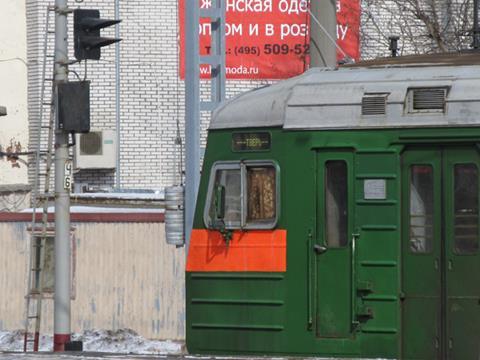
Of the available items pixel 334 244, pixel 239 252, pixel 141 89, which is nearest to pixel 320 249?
pixel 334 244

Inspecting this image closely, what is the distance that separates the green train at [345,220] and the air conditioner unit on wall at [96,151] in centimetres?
1279

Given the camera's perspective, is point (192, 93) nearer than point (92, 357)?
No

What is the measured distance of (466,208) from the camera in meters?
11.5

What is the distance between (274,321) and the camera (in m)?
12.0

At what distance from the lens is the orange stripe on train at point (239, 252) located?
12.0 m

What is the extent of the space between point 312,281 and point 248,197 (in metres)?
0.94

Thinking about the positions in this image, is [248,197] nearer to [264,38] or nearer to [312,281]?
[312,281]

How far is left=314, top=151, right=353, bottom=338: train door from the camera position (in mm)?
11727

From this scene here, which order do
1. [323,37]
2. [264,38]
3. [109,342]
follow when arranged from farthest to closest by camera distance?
[264,38] < [109,342] < [323,37]

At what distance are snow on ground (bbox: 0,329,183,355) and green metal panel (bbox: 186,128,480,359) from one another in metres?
7.27

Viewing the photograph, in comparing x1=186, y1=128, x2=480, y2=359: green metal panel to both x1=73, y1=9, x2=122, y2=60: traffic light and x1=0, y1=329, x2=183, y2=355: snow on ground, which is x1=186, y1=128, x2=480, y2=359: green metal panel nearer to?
x1=73, y1=9, x2=122, y2=60: traffic light

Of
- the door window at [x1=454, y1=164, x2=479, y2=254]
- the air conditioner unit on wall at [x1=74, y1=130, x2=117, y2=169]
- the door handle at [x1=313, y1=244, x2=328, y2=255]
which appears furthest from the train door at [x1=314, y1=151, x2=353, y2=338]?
the air conditioner unit on wall at [x1=74, y1=130, x2=117, y2=169]

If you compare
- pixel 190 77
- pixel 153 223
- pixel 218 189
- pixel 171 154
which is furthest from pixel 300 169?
pixel 171 154

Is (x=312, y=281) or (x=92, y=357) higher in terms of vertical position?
(x=312, y=281)
